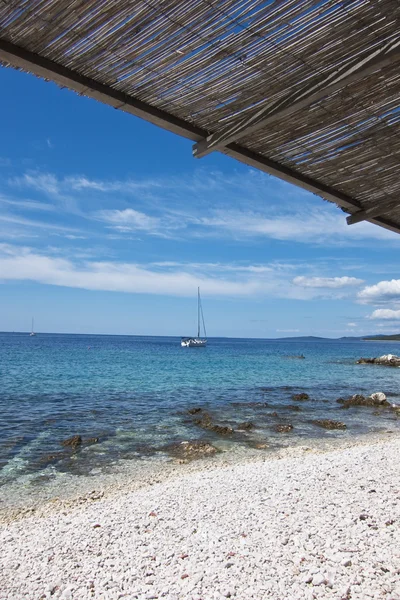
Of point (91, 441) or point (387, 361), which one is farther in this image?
point (387, 361)

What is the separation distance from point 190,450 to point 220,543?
6346 millimetres

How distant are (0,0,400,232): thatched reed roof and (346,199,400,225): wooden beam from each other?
37.1 inches

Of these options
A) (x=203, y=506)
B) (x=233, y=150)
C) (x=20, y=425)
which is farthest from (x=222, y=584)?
(x=20, y=425)

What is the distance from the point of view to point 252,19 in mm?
2254

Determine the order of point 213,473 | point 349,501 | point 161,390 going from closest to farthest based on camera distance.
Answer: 1. point 349,501
2. point 213,473
3. point 161,390

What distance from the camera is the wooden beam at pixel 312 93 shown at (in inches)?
86.7

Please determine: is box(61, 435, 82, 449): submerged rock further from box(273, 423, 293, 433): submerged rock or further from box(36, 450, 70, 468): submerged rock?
box(273, 423, 293, 433): submerged rock

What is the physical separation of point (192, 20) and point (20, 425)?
1424 cm

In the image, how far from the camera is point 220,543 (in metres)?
4.64

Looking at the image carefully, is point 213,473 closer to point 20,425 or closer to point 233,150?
point 233,150

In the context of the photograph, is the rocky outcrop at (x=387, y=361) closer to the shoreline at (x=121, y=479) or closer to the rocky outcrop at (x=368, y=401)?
the rocky outcrop at (x=368, y=401)

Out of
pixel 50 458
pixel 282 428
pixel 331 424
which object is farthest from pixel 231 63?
pixel 331 424

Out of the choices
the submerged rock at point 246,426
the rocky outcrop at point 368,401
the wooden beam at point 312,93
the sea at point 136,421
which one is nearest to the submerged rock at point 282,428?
the sea at point 136,421

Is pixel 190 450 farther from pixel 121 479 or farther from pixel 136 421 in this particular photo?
pixel 136 421
